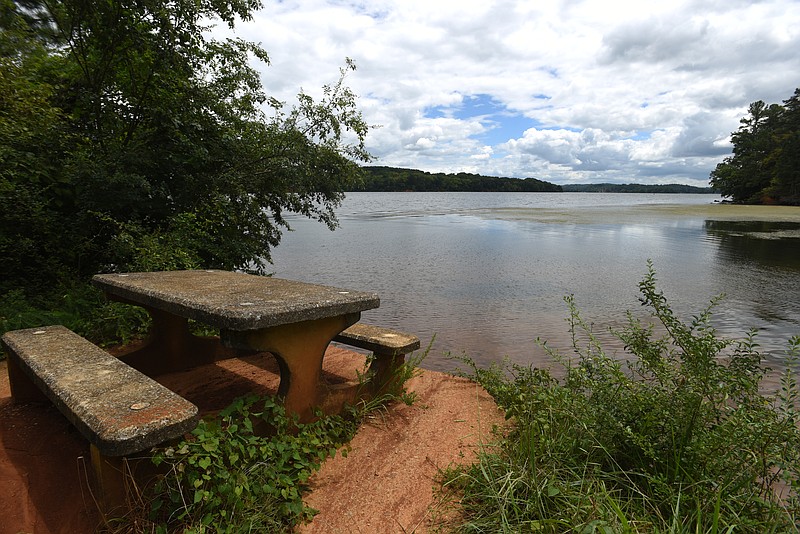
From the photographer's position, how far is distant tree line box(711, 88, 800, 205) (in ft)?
159

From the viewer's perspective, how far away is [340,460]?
9.12 feet

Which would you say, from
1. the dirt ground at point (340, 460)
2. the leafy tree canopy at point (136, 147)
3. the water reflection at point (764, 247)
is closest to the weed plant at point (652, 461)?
the dirt ground at point (340, 460)

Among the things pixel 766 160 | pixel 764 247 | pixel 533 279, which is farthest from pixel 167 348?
pixel 766 160

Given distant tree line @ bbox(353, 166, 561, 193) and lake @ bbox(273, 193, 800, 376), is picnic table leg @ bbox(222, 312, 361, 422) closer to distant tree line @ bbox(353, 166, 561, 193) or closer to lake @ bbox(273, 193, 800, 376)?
lake @ bbox(273, 193, 800, 376)

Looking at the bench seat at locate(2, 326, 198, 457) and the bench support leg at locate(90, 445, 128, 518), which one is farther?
the bench support leg at locate(90, 445, 128, 518)

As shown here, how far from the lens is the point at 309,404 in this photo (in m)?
2.87

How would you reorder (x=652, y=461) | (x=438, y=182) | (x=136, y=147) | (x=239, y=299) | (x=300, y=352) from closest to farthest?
(x=652, y=461) < (x=239, y=299) < (x=300, y=352) < (x=136, y=147) < (x=438, y=182)

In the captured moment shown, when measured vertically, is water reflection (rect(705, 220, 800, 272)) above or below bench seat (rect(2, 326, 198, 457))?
below

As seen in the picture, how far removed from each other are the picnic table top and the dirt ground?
918mm

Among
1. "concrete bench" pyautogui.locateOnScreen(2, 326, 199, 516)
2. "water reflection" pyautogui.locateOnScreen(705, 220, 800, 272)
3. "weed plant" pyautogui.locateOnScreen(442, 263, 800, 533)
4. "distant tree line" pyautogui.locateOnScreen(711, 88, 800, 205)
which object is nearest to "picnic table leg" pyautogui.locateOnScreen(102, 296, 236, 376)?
"concrete bench" pyautogui.locateOnScreen(2, 326, 199, 516)

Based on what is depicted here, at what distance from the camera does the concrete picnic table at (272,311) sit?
2.33 meters

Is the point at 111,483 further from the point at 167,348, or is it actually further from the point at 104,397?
the point at 167,348

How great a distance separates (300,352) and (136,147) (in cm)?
502

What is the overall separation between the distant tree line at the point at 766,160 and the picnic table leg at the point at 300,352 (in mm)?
60420
